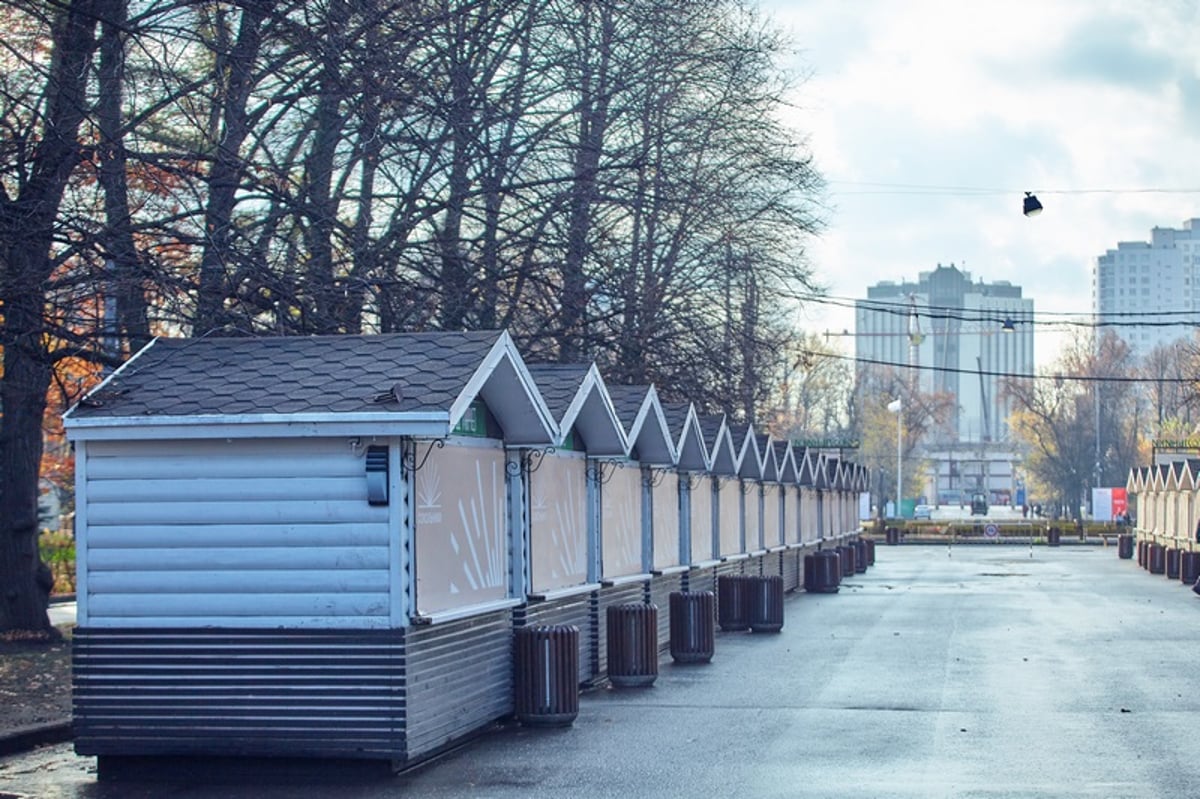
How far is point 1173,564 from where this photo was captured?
158 ft

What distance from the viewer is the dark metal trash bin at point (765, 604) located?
27.9 m

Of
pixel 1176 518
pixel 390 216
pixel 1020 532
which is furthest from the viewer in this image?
pixel 1020 532

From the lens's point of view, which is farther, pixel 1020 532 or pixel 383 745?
pixel 1020 532

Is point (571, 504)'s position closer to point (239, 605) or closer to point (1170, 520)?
point (239, 605)

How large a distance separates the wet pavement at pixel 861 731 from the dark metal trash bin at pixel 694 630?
1.19ft

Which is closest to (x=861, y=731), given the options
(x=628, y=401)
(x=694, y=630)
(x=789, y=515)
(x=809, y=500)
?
(x=694, y=630)

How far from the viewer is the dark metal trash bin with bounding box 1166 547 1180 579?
47562 millimetres

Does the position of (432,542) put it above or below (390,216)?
below

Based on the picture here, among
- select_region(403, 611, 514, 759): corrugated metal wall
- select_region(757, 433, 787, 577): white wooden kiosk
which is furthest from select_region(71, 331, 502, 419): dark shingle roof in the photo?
select_region(757, 433, 787, 577): white wooden kiosk

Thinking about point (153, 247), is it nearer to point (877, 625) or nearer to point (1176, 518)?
point (877, 625)

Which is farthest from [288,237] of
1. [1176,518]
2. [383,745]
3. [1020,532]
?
[1020,532]

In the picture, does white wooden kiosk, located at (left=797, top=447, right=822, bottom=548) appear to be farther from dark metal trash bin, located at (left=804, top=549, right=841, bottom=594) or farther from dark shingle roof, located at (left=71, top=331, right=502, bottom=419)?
dark shingle roof, located at (left=71, top=331, right=502, bottom=419)

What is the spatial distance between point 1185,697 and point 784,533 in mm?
23010

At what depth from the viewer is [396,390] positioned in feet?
42.9
